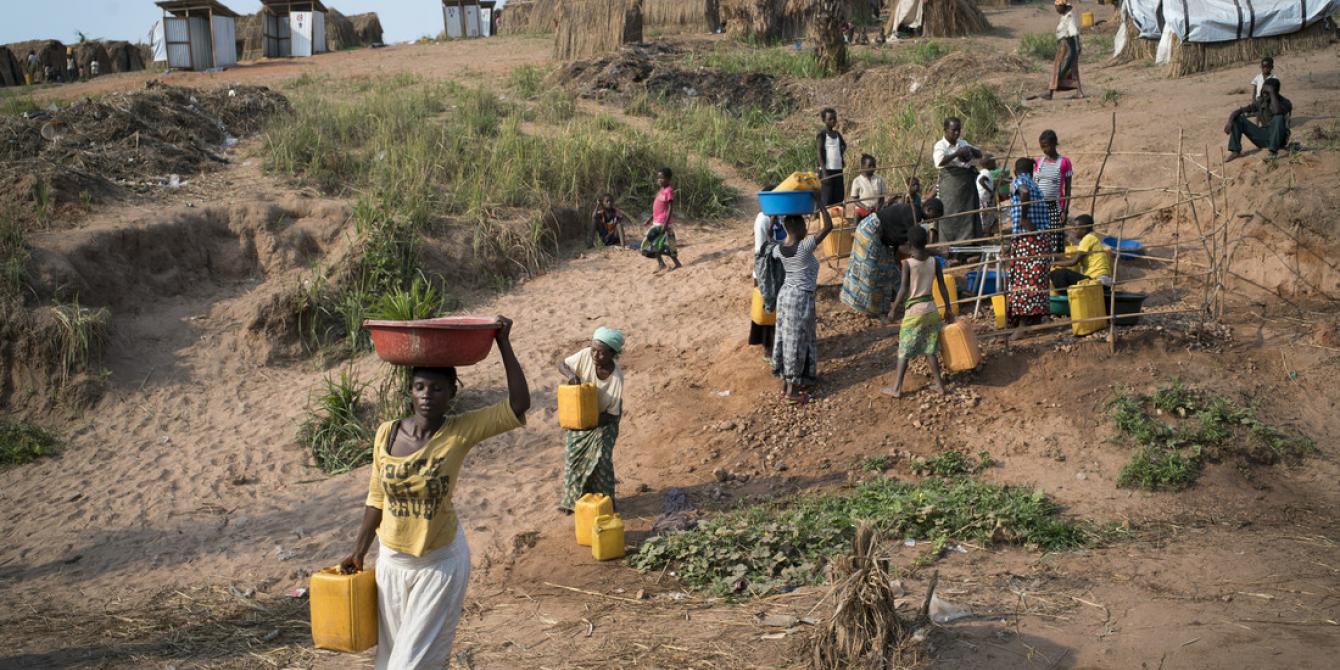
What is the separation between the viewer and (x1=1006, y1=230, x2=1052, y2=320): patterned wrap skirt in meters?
7.73

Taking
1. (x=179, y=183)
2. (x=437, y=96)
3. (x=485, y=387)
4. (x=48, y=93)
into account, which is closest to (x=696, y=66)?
(x=437, y=96)

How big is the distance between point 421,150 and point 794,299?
5.71 m

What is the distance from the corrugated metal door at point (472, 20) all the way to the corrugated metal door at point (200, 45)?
32.2 ft

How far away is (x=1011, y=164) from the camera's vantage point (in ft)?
36.2

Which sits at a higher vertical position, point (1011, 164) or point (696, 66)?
point (696, 66)

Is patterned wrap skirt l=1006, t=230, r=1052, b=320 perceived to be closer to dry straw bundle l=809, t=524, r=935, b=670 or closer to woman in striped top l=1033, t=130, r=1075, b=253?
woman in striped top l=1033, t=130, r=1075, b=253

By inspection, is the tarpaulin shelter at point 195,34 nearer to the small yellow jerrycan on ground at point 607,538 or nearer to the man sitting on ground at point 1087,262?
the man sitting on ground at point 1087,262

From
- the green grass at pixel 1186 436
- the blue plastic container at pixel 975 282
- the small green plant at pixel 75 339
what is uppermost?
the blue plastic container at pixel 975 282

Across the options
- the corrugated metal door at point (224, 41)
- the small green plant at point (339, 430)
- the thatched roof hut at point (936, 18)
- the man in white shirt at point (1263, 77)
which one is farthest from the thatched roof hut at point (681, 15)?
the small green plant at point (339, 430)

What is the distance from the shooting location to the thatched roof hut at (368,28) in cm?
2828

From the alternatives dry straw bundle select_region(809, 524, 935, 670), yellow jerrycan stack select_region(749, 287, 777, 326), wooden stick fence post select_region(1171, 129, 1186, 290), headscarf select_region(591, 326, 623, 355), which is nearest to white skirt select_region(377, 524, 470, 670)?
dry straw bundle select_region(809, 524, 935, 670)

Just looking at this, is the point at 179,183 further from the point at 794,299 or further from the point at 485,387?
the point at 794,299

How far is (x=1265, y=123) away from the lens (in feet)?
32.2

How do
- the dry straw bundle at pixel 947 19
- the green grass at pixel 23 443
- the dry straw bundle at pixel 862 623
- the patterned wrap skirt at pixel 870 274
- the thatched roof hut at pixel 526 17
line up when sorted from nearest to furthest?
the dry straw bundle at pixel 862 623 < the green grass at pixel 23 443 < the patterned wrap skirt at pixel 870 274 < the dry straw bundle at pixel 947 19 < the thatched roof hut at pixel 526 17
